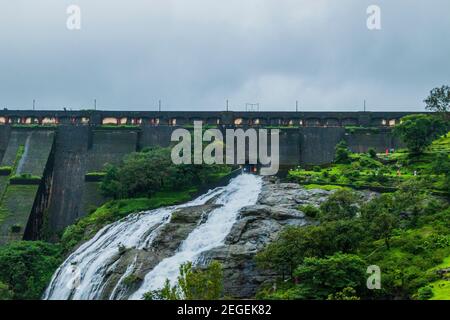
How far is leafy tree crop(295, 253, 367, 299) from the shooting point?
31969mm

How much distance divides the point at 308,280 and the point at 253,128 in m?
33.6

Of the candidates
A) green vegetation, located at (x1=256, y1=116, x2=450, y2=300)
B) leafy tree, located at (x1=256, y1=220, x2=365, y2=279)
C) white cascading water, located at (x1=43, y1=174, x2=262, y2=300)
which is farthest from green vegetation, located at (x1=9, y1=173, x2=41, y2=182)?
leafy tree, located at (x1=256, y1=220, x2=365, y2=279)

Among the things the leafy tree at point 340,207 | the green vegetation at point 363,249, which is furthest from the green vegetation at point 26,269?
the leafy tree at point 340,207

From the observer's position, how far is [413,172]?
5303cm

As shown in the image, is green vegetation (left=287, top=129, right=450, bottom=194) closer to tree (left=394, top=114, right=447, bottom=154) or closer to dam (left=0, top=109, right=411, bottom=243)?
tree (left=394, top=114, right=447, bottom=154)

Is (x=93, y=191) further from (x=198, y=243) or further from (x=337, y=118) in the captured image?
(x=337, y=118)

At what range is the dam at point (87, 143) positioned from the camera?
188ft

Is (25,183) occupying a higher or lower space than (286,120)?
lower

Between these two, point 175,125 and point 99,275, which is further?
point 175,125

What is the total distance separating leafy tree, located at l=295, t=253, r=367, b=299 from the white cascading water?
840 centimetres
